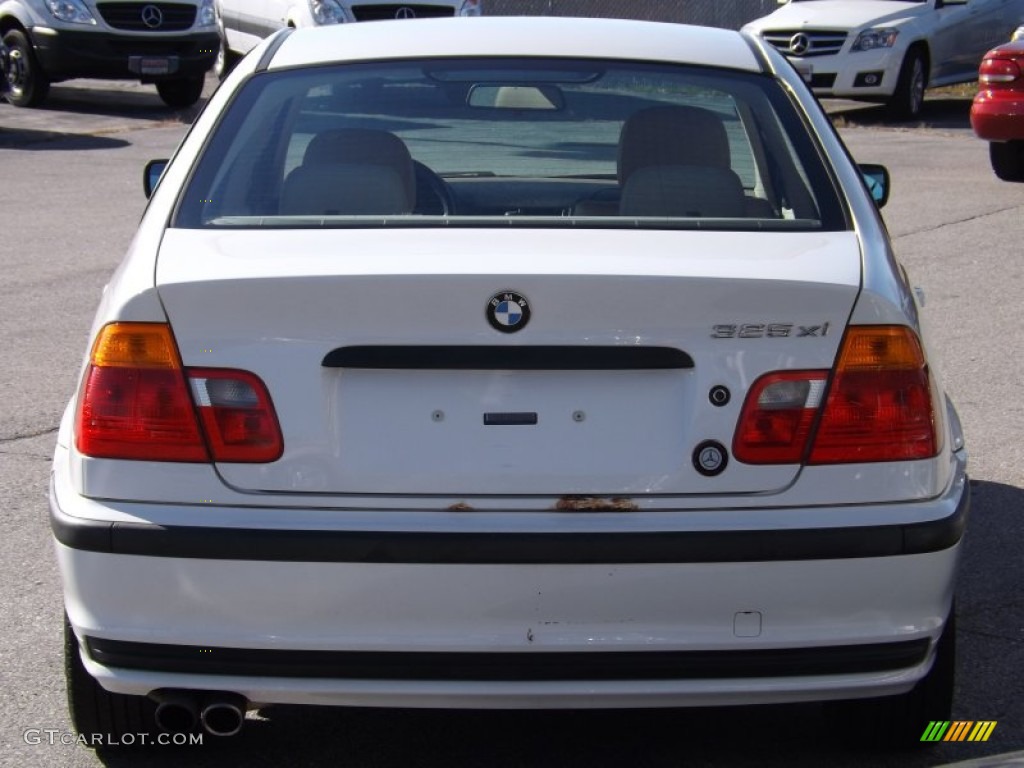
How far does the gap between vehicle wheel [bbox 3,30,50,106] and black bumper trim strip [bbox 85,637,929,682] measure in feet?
54.9

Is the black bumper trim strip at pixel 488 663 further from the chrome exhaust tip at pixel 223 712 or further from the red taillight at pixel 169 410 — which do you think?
the red taillight at pixel 169 410

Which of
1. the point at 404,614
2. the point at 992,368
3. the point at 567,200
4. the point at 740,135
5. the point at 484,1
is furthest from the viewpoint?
the point at 484,1

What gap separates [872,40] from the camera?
18062mm

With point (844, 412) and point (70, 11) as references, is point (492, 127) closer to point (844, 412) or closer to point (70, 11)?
point (844, 412)

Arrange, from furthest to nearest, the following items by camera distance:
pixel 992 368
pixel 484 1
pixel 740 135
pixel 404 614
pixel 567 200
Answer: pixel 484 1 → pixel 992 368 → pixel 740 135 → pixel 567 200 → pixel 404 614

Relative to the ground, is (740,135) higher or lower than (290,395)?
lower

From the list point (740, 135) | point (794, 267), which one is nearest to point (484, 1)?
point (740, 135)

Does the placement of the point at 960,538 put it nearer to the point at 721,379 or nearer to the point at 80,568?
the point at 721,379

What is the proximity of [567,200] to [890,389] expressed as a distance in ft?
5.40

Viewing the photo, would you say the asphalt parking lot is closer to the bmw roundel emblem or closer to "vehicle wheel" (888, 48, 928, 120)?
the bmw roundel emblem

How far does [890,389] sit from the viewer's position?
321 cm

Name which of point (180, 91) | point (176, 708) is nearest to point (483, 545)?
point (176, 708)

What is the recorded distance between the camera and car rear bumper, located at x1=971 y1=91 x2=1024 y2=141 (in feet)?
41.7

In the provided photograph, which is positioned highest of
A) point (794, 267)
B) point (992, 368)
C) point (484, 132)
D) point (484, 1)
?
point (794, 267)
